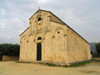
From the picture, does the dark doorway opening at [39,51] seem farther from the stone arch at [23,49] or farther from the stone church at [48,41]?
the stone arch at [23,49]

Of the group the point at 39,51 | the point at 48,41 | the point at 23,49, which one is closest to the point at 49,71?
the point at 48,41

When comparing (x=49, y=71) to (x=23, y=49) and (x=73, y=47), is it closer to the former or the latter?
(x=73, y=47)

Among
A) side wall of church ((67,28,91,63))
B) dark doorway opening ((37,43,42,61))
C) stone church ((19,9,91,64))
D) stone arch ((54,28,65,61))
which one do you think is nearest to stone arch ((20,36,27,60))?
stone church ((19,9,91,64))

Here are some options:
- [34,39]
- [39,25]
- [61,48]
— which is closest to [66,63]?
[61,48]

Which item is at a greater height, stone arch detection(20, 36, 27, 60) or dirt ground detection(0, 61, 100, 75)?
stone arch detection(20, 36, 27, 60)

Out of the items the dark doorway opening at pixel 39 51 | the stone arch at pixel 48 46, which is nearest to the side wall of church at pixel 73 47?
the stone arch at pixel 48 46

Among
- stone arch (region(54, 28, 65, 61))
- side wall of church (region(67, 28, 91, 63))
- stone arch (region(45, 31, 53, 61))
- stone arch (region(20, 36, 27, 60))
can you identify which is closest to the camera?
stone arch (region(54, 28, 65, 61))

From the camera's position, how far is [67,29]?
13.9m

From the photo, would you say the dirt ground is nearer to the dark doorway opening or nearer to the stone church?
the stone church

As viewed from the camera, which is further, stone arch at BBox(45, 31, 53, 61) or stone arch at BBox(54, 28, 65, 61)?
stone arch at BBox(45, 31, 53, 61)

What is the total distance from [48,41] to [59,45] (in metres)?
2.56

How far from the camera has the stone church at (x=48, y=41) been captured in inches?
542

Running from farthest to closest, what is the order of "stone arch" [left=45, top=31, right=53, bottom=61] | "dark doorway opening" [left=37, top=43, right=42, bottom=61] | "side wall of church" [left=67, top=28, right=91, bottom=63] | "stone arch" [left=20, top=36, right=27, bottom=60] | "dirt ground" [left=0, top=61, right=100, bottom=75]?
"stone arch" [left=20, top=36, right=27, bottom=60] < "dark doorway opening" [left=37, top=43, right=42, bottom=61] < "stone arch" [left=45, top=31, right=53, bottom=61] < "side wall of church" [left=67, top=28, right=91, bottom=63] < "dirt ground" [left=0, top=61, right=100, bottom=75]

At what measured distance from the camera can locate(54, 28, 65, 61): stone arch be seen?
13.5 metres
